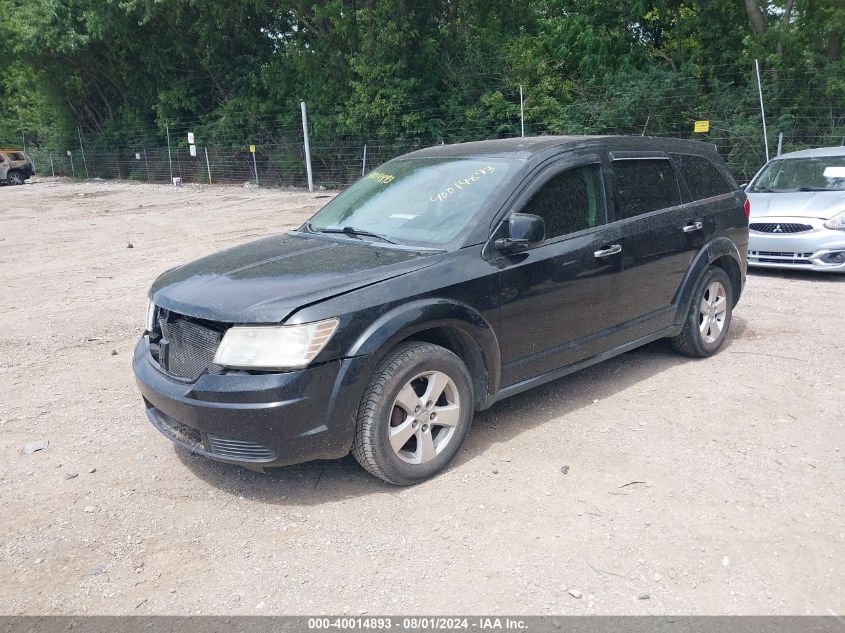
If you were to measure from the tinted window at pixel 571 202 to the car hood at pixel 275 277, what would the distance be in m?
0.86

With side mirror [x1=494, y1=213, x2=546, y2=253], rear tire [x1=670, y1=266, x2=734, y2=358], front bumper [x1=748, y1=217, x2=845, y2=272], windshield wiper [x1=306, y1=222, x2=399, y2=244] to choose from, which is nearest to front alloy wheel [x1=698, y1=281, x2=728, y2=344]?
rear tire [x1=670, y1=266, x2=734, y2=358]

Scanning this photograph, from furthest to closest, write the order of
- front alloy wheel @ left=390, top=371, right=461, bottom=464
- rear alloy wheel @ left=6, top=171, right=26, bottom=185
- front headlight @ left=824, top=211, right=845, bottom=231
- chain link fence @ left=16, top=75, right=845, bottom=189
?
rear alloy wheel @ left=6, top=171, right=26, bottom=185 → chain link fence @ left=16, top=75, right=845, bottom=189 → front headlight @ left=824, top=211, right=845, bottom=231 → front alloy wheel @ left=390, top=371, right=461, bottom=464

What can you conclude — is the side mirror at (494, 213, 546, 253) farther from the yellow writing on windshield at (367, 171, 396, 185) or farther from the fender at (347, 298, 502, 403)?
the yellow writing on windshield at (367, 171, 396, 185)

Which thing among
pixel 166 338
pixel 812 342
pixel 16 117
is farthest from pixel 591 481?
pixel 16 117

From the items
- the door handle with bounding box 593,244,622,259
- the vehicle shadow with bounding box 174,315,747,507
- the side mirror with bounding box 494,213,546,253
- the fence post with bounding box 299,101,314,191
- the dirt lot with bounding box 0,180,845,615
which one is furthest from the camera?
the fence post with bounding box 299,101,314,191

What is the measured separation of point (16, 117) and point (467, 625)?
54900mm

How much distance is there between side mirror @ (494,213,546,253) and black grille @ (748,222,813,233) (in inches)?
231

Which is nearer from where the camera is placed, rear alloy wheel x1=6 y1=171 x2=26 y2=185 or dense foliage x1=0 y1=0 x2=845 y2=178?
dense foliage x1=0 y1=0 x2=845 y2=178

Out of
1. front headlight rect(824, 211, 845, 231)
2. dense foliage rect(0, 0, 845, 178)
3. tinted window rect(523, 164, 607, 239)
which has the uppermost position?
dense foliage rect(0, 0, 845, 178)

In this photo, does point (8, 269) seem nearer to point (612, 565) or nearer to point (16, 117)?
point (612, 565)

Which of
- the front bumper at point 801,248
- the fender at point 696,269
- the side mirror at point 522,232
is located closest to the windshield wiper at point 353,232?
the side mirror at point 522,232

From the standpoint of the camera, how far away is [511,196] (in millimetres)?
4344

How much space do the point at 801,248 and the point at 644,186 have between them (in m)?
4.47

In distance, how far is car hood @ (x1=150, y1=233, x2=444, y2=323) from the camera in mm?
3564
